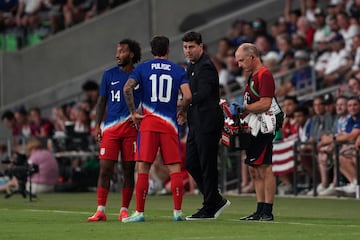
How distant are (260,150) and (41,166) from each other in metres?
10.9

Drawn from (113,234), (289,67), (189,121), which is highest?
(289,67)

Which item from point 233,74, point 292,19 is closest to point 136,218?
point 233,74

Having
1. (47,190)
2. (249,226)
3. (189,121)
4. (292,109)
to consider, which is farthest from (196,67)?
(47,190)

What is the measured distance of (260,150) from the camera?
15148mm

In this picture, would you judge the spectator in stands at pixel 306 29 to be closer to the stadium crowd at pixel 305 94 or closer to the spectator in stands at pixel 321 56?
the stadium crowd at pixel 305 94

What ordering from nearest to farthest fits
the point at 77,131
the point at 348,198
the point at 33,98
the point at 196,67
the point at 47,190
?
the point at 196,67, the point at 348,198, the point at 47,190, the point at 77,131, the point at 33,98

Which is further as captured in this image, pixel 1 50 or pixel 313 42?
pixel 1 50

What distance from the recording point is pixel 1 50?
33.9 meters

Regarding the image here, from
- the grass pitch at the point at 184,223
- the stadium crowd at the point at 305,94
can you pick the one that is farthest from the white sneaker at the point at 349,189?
the grass pitch at the point at 184,223

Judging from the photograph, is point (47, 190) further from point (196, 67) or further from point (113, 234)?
point (113, 234)

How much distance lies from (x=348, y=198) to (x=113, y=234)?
883cm

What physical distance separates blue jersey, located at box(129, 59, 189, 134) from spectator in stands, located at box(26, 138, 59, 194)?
10.6 meters

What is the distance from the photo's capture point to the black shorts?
49.7 ft

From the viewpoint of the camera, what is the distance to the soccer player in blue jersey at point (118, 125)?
15383 millimetres
